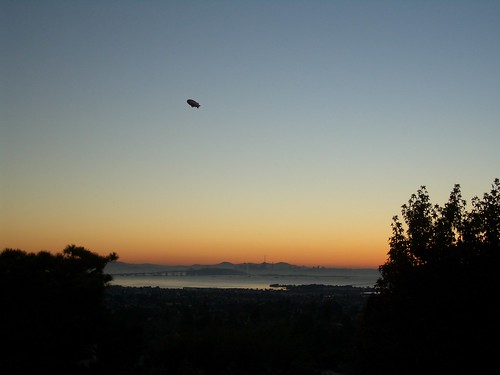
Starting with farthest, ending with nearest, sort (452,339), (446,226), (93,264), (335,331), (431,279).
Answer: (335,331) < (93,264) < (446,226) < (431,279) < (452,339)

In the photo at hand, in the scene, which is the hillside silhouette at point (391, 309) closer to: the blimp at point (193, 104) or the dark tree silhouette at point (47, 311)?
the dark tree silhouette at point (47, 311)

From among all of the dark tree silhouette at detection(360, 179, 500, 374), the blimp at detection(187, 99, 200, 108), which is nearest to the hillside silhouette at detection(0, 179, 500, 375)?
the dark tree silhouette at detection(360, 179, 500, 374)

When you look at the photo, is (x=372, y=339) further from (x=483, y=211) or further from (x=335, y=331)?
(x=335, y=331)

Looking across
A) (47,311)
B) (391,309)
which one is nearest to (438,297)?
(391,309)

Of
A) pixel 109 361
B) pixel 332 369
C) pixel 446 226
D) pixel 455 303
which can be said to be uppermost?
pixel 446 226

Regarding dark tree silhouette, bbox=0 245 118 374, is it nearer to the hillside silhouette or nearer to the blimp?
the hillside silhouette

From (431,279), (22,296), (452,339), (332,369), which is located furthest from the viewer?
(332,369)

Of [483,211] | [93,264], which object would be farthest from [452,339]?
[93,264]

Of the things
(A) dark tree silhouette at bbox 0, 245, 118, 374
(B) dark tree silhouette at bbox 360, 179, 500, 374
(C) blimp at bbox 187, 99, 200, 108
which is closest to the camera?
(B) dark tree silhouette at bbox 360, 179, 500, 374
